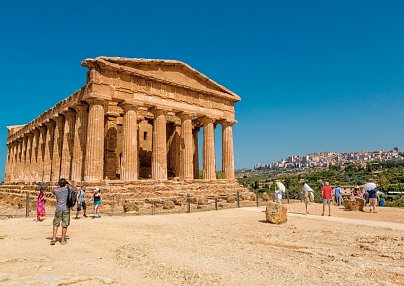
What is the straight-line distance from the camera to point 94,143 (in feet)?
70.5

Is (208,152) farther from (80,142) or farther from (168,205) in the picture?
(80,142)

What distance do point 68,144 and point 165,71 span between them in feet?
33.1

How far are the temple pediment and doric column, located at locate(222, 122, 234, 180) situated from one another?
3.30 meters

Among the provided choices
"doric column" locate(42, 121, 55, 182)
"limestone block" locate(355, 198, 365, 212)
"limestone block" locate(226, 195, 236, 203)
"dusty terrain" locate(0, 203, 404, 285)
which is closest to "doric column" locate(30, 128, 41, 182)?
"doric column" locate(42, 121, 55, 182)

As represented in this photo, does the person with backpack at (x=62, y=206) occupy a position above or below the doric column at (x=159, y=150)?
below

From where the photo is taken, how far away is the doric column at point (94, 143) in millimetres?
21094

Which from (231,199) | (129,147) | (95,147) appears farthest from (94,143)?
(231,199)

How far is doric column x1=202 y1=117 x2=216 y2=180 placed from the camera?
28719 millimetres

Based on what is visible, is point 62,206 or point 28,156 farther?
point 28,156

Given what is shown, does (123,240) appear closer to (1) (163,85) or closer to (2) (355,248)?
(2) (355,248)

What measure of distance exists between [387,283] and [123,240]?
674 cm

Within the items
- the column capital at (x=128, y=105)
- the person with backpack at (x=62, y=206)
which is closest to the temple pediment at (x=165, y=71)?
the column capital at (x=128, y=105)

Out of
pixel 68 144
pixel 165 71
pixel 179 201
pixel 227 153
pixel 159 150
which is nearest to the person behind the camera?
pixel 179 201

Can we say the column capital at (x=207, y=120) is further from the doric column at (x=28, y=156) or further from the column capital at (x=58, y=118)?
the doric column at (x=28, y=156)
